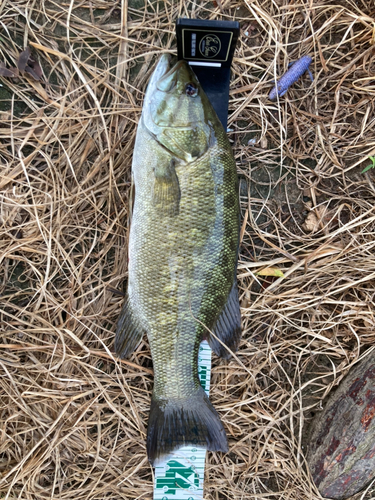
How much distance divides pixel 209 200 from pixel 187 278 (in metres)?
0.48

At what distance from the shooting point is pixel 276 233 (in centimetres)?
250

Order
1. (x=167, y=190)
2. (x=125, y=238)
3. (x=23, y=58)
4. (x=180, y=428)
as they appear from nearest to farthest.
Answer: (x=167, y=190), (x=180, y=428), (x=23, y=58), (x=125, y=238)

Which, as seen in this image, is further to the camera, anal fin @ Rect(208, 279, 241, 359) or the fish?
anal fin @ Rect(208, 279, 241, 359)

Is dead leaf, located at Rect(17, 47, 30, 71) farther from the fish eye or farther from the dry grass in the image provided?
the fish eye

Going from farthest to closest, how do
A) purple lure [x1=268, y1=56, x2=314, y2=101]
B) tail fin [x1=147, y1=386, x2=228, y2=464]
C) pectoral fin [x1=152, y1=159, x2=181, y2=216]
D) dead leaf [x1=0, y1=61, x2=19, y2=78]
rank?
purple lure [x1=268, y1=56, x2=314, y2=101] < dead leaf [x1=0, y1=61, x2=19, y2=78] < tail fin [x1=147, y1=386, x2=228, y2=464] < pectoral fin [x1=152, y1=159, x2=181, y2=216]

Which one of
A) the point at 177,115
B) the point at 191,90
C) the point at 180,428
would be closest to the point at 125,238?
the point at 177,115

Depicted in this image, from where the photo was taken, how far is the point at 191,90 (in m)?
1.95

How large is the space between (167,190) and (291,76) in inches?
54.2

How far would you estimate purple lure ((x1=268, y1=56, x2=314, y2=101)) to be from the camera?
2.37m

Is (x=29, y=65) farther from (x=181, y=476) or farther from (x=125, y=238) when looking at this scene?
(x=181, y=476)

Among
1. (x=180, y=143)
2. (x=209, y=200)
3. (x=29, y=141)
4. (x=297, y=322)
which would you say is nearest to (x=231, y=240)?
(x=209, y=200)

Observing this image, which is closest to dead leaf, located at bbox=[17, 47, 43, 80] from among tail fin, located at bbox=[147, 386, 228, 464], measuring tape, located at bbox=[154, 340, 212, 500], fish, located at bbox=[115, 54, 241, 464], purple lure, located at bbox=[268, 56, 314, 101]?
fish, located at bbox=[115, 54, 241, 464]

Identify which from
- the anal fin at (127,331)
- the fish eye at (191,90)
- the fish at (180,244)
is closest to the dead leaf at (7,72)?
the fish at (180,244)

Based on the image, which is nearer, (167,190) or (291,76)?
(167,190)
